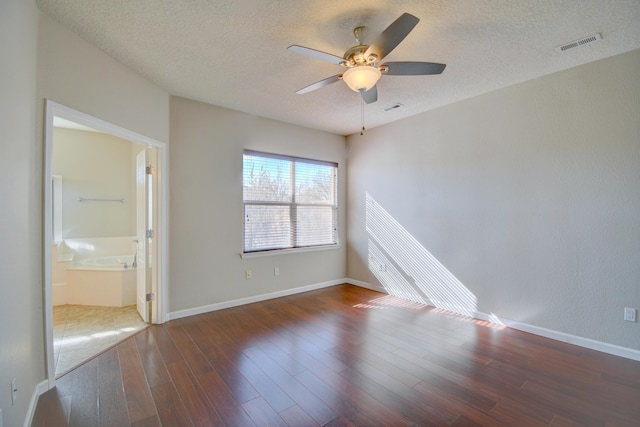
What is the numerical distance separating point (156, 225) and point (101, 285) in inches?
63.0

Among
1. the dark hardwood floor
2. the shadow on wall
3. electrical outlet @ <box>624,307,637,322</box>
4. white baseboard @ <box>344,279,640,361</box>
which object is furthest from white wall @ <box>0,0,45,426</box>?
electrical outlet @ <box>624,307,637,322</box>

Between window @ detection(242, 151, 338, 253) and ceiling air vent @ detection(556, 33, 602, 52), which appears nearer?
ceiling air vent @ detection(556, 33, 602, 52)

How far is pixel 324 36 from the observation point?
7.32ft

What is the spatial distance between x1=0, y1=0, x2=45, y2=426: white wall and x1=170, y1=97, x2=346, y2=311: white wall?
146cm

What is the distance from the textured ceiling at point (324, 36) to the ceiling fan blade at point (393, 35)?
0.90ft

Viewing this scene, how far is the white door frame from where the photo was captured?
6.66ft

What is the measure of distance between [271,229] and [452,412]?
10.3 feet

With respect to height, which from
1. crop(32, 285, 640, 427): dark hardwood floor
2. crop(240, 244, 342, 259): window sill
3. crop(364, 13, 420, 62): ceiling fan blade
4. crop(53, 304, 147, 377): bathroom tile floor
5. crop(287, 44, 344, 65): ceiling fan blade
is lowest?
crop(32, 285, 640, 427): dark hardwood floor

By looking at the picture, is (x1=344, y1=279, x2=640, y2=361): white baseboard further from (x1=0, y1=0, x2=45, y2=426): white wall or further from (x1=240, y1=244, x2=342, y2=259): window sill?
(x1=0, y1=0, x2=45, y2=426): white wall

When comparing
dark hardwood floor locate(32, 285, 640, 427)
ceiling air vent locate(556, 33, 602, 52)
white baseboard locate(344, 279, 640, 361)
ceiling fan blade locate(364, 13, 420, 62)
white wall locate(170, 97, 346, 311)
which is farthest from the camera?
white wall locate(170, 97, 346, 311)

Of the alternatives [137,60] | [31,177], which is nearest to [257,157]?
[137,60]

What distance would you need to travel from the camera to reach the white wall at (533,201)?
256 cm

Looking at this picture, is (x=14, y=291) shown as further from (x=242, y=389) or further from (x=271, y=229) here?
(x=271, y=229)

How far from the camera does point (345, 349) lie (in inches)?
106
